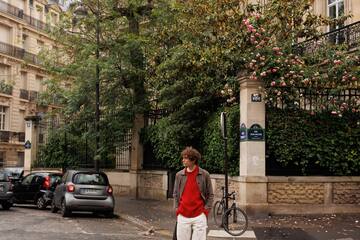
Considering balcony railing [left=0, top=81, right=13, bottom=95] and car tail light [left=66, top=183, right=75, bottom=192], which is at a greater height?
balcony railing [left=0, top=81, right=13, bottom=95]

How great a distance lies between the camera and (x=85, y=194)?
16.6 meters

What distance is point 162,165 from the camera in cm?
2225

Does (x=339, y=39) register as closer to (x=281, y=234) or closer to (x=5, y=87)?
(x=281, y=234)

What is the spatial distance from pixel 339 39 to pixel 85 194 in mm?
11102

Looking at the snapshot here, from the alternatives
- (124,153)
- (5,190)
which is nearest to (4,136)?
(124,153)

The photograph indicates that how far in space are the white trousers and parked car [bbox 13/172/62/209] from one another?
44.6 ft

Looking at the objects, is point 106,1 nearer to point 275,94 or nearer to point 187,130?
point 187,130

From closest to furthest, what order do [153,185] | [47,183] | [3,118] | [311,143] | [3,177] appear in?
[311,143]
[3,177]
[47,183]
[153,185]
[3,118]

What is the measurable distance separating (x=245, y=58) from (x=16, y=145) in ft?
125

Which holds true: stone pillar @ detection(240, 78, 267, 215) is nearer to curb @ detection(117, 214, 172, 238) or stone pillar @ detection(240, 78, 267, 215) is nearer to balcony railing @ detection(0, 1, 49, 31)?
curb @ detection(117, 214, 172, 238)

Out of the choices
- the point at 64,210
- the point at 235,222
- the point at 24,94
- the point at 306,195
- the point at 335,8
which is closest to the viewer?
the point at 235,222

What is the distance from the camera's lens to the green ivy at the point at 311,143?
611 inches

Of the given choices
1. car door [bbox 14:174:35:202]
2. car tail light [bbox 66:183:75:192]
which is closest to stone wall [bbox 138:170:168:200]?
car door [bbox 14:174:35:202]

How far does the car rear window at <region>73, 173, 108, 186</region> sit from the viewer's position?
16.9 meters
